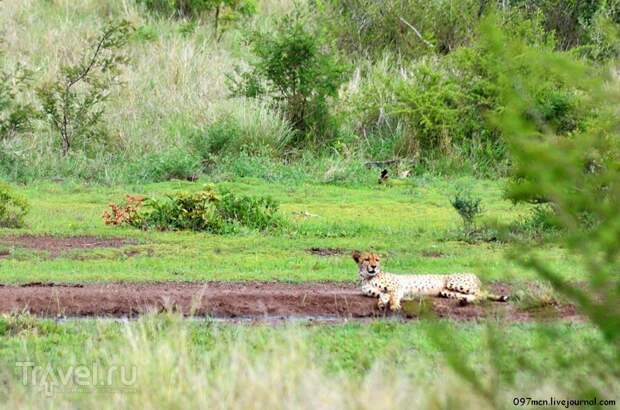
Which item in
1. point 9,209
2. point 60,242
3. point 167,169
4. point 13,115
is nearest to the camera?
point 60,242

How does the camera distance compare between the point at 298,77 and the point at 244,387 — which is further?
the point at 298,77

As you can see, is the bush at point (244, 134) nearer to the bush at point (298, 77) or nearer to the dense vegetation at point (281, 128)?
the dense vegetation at point (281, 128)

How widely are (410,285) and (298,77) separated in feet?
43.1

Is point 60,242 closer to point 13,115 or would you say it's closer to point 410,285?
point 410,285

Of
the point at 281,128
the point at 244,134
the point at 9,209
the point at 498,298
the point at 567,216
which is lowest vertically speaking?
the point at 244,134

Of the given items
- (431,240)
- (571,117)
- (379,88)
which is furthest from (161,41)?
(431,240)

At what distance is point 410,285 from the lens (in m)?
11.6

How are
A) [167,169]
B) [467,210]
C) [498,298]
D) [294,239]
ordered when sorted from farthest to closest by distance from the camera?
[167,169] → [467,210] → [294,239] → [498,298]

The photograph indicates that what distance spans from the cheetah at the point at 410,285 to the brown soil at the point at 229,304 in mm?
119

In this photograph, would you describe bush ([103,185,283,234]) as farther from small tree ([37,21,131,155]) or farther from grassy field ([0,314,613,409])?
grassy field ([0,314,613,409])

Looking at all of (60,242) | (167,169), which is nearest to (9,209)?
(60,242)

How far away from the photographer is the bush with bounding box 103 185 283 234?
1666 cm

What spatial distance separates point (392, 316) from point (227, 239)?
525 cm

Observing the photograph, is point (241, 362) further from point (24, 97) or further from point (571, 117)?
point (24, 97)
